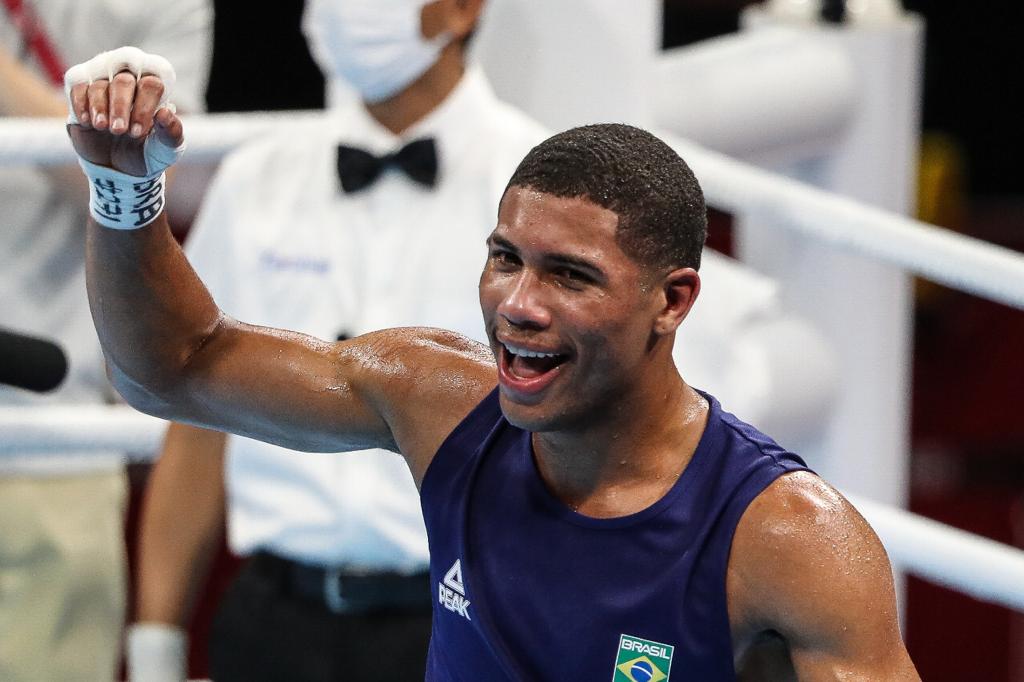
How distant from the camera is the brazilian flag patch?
1389 mm

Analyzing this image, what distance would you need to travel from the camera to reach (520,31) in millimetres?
2266

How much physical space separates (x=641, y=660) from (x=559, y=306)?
0.27 m

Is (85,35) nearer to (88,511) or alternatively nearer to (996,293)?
(88,511)

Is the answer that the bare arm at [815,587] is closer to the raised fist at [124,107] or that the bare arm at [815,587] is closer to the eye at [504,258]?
the eye at [504,258]

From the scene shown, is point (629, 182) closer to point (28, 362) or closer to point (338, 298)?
point (28, 362)

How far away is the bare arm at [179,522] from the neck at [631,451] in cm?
75

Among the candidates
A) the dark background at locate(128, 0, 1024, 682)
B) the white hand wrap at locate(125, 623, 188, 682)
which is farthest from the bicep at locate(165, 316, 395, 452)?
the dark background at locate(128, 0, 1024, 682)

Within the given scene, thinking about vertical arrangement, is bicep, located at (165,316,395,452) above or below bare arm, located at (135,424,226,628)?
above

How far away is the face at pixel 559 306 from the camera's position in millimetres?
1389

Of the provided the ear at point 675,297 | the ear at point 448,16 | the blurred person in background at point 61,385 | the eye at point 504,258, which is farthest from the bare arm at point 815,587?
the blurred person in background at point 61,385

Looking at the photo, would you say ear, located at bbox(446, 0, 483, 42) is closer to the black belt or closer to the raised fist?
the black belt

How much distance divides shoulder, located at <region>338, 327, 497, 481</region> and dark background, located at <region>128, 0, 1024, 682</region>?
2.01m

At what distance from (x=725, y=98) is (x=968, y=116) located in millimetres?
3100

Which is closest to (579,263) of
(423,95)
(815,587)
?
(815,587)
